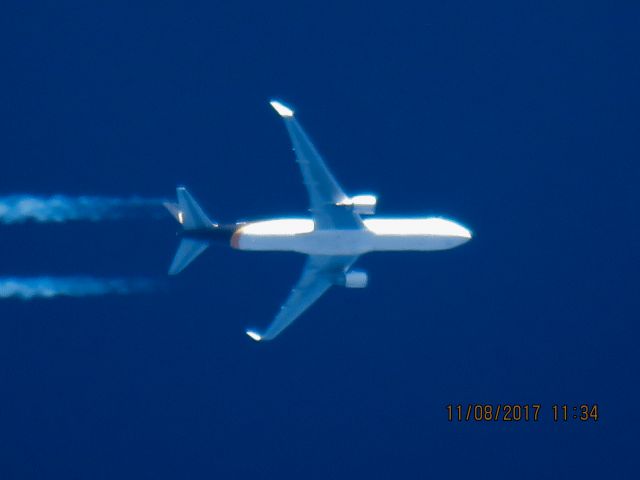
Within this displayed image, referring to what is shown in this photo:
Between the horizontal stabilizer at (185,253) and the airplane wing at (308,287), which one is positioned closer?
the horizontal stabilizer at (185,253)

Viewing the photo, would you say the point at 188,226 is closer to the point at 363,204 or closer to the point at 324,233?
the point at 324,233

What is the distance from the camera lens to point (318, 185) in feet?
159

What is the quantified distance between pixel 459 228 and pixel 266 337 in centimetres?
879

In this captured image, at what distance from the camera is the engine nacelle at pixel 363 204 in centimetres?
4847

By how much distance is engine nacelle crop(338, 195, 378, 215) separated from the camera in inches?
1908

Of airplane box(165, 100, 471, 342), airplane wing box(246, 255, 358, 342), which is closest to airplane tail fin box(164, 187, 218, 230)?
airplane box(165, 100, 471, 342)

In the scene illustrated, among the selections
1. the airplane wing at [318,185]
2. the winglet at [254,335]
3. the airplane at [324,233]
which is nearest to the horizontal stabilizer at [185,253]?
the airplane at [324,233]

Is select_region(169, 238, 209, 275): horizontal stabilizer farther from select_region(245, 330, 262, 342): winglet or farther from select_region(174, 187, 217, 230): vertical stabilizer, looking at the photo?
select_region(245, 330, 262, 342): winglet

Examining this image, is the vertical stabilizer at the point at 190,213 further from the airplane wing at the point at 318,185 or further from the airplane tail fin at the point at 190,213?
the airplane wing at the point at 318,185

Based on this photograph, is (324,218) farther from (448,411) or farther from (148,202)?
(448,411)

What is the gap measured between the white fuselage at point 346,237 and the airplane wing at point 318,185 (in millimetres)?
416

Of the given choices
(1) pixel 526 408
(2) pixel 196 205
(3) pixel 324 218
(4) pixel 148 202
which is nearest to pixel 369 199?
(3) pixel 324 218

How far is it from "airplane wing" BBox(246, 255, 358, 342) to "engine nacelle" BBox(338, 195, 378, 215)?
2.93 metres

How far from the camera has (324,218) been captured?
4928 cm
